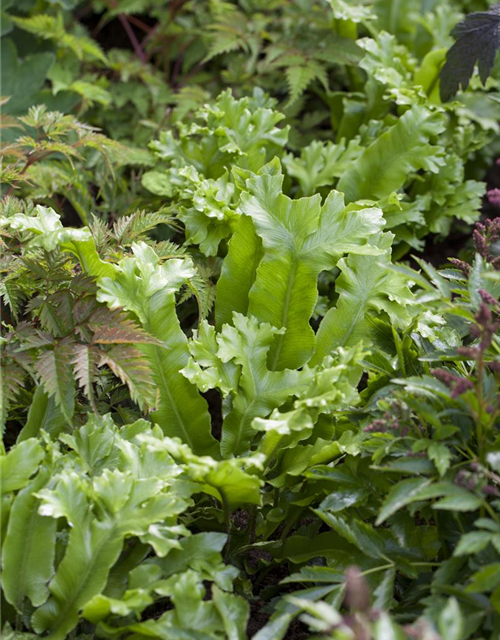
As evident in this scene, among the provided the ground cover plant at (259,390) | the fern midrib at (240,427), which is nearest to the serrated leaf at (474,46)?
the ground cover plant at (259,390)

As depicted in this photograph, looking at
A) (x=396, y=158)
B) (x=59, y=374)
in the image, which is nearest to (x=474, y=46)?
(x=396, y=158)

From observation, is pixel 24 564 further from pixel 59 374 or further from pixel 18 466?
pixel 59 374

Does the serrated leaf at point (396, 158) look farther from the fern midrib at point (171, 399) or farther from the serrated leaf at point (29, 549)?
the serrated leaf at point (29, 549)

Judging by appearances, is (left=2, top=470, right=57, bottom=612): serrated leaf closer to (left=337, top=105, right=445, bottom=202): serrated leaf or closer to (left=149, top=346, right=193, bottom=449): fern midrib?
(left=149, top=346, right=193, bottom=449): fern midrib

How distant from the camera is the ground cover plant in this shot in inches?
44.1

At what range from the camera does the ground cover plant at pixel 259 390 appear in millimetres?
1119

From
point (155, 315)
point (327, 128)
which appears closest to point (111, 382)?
point (155, 315)

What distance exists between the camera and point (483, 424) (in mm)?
1146

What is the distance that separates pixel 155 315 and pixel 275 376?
0.89 ft

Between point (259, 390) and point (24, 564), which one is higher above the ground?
point (259, 390)

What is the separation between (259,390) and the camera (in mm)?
1409

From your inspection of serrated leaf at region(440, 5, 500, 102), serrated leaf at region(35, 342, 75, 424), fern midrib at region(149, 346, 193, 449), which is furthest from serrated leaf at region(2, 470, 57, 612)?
serrated leaf at region(440, 5, 500, 102)

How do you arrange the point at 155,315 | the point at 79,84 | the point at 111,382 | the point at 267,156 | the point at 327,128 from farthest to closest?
the point at 327,128
the point at 79,84
the point at 267,156
the point at 111,382
the point at 155,315

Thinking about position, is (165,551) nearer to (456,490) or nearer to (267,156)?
(456,490)
